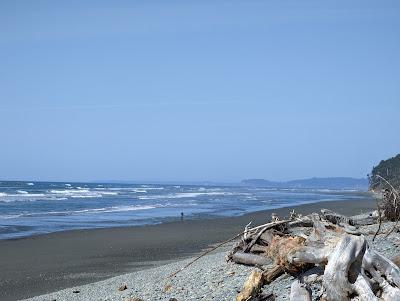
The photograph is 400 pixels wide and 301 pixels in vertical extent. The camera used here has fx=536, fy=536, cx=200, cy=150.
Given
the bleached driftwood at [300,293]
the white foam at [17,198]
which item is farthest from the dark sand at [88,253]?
the white foam at [17,198]

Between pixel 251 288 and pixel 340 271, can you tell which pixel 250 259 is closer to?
pixel 251 288

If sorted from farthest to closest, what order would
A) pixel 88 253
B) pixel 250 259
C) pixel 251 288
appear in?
1. pixel 88 253
2. pixel 250 259
3. pixel 251 288

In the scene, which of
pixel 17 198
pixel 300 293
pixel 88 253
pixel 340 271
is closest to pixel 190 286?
pixel 300 293

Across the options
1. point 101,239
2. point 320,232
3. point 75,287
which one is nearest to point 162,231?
point 101,239

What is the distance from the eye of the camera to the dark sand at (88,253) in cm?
1283

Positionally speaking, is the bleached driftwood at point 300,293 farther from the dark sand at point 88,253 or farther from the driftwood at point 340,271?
the dark sand at point 88,253

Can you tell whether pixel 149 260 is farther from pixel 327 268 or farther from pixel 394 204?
pixel 327 268

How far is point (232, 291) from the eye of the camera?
759 cm

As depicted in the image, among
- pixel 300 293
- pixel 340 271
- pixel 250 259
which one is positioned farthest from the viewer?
pixel 250 259

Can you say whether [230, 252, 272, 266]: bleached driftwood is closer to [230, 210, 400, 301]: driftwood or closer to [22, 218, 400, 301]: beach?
[22, 218, 400, 301]: beach

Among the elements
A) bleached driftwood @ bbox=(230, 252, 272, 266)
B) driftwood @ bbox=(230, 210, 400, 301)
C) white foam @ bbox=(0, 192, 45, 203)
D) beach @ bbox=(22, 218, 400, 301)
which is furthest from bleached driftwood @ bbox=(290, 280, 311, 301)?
white foam @ bbox=(0, 192, 45, 203)

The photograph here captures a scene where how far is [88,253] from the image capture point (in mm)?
17172

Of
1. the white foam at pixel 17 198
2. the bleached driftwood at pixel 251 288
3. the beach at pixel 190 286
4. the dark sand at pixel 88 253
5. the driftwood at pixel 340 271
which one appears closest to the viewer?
the driftwood at pixel 340 271

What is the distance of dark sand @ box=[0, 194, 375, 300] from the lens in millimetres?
12828
